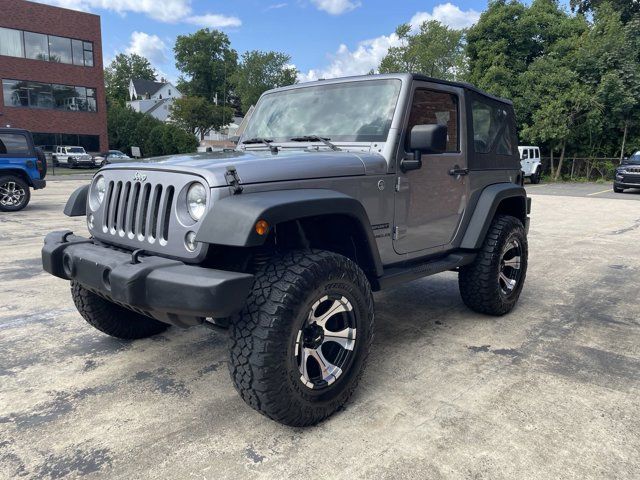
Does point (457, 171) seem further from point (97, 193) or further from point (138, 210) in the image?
point (97, 193)

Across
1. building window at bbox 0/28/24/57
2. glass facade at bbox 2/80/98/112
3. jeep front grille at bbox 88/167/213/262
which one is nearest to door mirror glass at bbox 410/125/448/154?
jeep front grille at bbox 88/167/213/262

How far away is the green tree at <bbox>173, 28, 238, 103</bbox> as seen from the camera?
2840 inches

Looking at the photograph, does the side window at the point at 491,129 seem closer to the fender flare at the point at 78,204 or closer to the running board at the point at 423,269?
the running board at the point at 423,269

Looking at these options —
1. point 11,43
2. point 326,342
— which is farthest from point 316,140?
point 11,43

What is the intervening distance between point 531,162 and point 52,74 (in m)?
30.6

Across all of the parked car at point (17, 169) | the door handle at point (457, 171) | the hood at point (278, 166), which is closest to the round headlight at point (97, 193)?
the hood at point (278, 166)

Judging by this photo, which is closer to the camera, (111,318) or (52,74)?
(111,318)

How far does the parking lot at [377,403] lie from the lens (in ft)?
7.68

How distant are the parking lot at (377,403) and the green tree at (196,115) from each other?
5251cm

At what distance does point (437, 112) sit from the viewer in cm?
379

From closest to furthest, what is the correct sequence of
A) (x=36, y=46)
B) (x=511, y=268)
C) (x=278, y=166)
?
(x=278, y=166), (x=511, y=268), (x=36, y=46)

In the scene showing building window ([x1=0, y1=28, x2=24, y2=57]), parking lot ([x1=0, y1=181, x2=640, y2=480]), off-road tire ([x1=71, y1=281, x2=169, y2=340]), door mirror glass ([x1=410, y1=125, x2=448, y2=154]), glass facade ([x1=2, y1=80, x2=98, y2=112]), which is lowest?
parking lot ([x1=0, y1=181, x2=640, y2=480])

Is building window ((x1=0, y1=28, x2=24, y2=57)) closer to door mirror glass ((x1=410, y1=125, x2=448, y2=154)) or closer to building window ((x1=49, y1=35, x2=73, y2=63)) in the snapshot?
building window ((x1=49, y1=35, x2=73, y2=63))

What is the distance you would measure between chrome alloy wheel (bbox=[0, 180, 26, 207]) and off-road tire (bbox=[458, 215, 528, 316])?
37.0 feet
